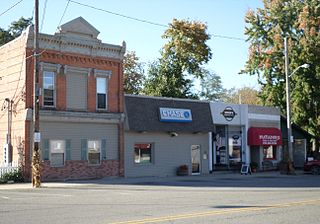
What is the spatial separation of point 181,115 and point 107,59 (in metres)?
6.71

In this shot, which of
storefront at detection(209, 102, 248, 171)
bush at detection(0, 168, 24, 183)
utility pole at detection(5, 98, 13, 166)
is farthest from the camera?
storefront at detection(209, 102, 248, 171)

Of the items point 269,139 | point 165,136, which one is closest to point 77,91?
point 165,136

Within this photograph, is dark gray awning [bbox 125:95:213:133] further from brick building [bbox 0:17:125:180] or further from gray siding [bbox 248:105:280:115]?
gray siding [bbox 248:105:280:115]

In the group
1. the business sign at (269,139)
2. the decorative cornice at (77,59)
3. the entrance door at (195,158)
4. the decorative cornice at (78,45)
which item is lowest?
the entrance door at (195,158)

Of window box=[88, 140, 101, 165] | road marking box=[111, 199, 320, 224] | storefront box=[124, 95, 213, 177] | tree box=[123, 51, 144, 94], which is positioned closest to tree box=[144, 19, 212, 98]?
tree box=[123, 51, 144, 94]

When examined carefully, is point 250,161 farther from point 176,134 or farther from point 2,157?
point 2,157

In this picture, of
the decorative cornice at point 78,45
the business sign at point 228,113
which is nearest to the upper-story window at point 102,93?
the decorative cornice at point 78,45

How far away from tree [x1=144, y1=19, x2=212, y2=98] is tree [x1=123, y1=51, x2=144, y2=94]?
13.7 feet

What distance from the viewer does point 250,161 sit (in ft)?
126

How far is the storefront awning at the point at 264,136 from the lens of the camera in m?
37.6

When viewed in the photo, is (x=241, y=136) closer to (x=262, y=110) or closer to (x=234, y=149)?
(x=234, y=149)

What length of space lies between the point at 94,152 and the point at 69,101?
11.8 feet

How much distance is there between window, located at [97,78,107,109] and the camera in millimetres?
30125

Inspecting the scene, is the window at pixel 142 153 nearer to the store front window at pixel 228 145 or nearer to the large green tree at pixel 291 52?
the store front window at pixel 228 145
